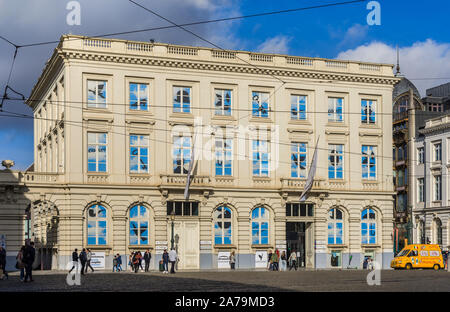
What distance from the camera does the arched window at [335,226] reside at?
63.1m

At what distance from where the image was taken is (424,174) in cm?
8475

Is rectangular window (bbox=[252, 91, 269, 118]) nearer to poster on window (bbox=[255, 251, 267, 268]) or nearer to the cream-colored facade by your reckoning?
the cream-colored facade

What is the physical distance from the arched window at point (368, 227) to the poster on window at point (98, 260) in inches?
831

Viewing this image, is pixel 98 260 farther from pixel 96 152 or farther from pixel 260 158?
pixel 260 158

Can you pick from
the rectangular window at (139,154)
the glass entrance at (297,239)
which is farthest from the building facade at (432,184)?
the rectangular window at (139,154)

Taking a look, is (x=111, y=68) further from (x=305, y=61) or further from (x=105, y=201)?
(x=305, y=61)

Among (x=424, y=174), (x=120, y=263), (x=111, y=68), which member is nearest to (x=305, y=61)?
(x=111, y=68)

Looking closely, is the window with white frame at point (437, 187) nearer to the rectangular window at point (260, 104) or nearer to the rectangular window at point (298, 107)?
the rectangular window at point (298, 107)

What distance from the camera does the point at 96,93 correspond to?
187 feet

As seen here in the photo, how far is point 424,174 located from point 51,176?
144 feet

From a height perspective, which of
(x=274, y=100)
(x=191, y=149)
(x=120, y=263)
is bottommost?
(x=120, y=263)

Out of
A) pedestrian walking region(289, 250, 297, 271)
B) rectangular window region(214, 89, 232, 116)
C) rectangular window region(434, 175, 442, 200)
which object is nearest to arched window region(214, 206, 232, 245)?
pedestrian walking region(289, 250, 297, 271)

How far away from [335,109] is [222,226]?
44.3ft

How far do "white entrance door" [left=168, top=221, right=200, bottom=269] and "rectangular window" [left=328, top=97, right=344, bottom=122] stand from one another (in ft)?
46.6
